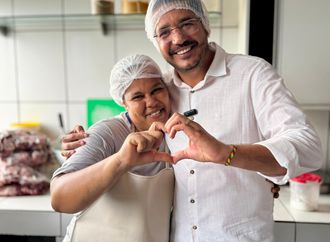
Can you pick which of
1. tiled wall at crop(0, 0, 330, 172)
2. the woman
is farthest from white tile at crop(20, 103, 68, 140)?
the woman

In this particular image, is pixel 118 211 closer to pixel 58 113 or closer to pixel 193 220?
pixel 193 220

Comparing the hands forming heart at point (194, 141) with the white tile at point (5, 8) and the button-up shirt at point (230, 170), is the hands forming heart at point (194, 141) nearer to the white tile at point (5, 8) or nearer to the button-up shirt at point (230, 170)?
the button-up shirt at point (230, 170)

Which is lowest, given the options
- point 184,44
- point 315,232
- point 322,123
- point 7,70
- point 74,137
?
point 315,232

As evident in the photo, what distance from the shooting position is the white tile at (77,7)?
1646mm

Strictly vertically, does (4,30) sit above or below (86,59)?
above

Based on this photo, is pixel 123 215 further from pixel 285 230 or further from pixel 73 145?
pixel 285 230

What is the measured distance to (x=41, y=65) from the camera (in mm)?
1717

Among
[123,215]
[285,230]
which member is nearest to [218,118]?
[123,215]

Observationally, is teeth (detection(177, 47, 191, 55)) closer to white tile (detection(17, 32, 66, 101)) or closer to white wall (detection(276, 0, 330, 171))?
white wall (detection(276, 0, 330, 171))

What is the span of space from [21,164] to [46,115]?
0.42m

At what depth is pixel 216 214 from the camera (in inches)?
33.4

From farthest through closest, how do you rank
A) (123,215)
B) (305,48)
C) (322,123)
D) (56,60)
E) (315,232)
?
(56,60), (322,123), (305,48), (315,232), (123,215)

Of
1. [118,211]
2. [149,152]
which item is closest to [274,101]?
[149,152]

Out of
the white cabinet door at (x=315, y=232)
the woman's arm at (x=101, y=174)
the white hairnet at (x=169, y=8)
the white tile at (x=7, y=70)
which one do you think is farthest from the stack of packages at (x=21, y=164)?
the white cabinet door at (x=315, y=232)
